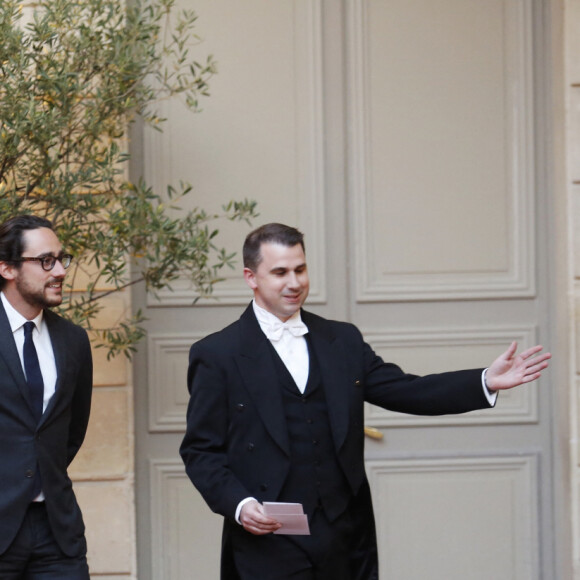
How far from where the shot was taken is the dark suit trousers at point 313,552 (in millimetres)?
3492

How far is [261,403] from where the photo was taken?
358 cm

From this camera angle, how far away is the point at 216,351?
12.1 ft

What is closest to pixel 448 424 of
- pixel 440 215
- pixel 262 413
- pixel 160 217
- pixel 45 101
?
pixel 440 215

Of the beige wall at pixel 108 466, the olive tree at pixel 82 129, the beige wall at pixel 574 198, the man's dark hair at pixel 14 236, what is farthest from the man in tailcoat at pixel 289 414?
the beige wall at pixel 574 198

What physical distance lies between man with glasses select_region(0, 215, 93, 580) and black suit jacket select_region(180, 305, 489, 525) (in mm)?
436

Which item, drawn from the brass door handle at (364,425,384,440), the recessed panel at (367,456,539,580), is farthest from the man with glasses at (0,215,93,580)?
the recessed panel at (367,456,539,580)

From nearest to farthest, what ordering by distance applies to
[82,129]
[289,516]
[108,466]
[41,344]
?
[289,516]
[41,344]
[82,129]
[108,466]

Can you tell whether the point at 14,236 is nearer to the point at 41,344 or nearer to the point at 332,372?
the point at 41,344

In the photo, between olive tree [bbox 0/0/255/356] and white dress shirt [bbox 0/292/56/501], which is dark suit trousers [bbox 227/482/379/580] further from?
olive tree [bbox 0/0/255/356]

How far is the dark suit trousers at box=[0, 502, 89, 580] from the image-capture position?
11.3 ft

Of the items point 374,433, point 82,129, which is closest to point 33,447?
point 82,129

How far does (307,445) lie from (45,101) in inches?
74.2

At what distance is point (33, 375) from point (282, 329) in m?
0.86

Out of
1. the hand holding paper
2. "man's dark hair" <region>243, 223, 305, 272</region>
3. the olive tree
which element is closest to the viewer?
the hand holding paper
